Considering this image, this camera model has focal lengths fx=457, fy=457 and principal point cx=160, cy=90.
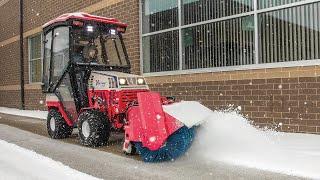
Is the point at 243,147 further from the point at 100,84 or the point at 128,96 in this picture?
the point at 100,84

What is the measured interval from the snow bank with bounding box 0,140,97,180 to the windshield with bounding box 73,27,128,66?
221 centimetres

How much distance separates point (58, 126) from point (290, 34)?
5149 millimetres

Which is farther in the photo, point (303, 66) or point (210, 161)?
point (303, 66)

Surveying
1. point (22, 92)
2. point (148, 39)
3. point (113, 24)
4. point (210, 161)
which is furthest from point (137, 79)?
point (22, 92)

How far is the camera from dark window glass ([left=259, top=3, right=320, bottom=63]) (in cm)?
882

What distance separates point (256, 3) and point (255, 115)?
2.43m

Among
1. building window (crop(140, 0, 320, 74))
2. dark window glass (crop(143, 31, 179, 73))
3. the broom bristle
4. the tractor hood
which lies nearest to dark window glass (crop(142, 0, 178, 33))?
building window (crop(140, 0, 320, 74))

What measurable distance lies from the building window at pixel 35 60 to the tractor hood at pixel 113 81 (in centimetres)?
1319

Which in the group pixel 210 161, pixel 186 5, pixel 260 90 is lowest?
pixel 210 161

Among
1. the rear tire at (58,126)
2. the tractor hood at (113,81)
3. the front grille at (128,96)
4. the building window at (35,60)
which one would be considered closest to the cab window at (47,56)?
the rear tire at (58,126)

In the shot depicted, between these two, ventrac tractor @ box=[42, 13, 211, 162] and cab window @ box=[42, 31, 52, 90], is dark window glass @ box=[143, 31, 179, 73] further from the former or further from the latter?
cab window @ box=[42, 31, 52, 90]

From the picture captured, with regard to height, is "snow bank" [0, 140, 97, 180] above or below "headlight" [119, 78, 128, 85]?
below

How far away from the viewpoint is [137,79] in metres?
8.56

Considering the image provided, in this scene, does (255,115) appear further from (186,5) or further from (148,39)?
(148,39)
